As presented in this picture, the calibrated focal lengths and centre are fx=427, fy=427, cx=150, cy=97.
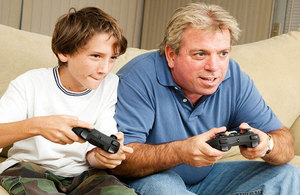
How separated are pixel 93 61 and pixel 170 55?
36 cm

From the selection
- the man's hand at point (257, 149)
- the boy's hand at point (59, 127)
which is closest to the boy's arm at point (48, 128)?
the boy's hand at point (59, 127)

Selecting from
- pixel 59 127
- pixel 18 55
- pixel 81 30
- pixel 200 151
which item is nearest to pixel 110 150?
pixel 59 127

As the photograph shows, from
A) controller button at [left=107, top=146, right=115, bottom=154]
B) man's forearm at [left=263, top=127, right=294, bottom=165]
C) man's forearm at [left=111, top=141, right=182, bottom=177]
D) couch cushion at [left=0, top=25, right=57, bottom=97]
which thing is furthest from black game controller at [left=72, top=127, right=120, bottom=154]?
couch cushion at [left=0, top=25, right=57, bottom=97]

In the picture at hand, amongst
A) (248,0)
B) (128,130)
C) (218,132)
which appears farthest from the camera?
(248,0)

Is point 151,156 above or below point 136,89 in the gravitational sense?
below

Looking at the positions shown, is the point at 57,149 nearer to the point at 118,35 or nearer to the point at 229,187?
the point at 118,35

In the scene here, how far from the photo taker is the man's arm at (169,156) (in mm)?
1223

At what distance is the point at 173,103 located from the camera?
1483 millimetres

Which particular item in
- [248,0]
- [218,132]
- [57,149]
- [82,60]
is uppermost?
[248,0]

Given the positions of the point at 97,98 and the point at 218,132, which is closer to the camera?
the point at 218,132

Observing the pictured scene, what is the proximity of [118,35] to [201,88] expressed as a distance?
0.35 metres

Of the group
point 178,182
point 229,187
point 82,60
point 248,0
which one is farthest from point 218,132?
point 248,0

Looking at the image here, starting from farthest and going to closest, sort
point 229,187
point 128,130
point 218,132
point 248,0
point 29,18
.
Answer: point 29,18 → point 248,0 → point 229,187 → point 128,130 → point 218,132

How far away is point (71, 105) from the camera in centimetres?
134
